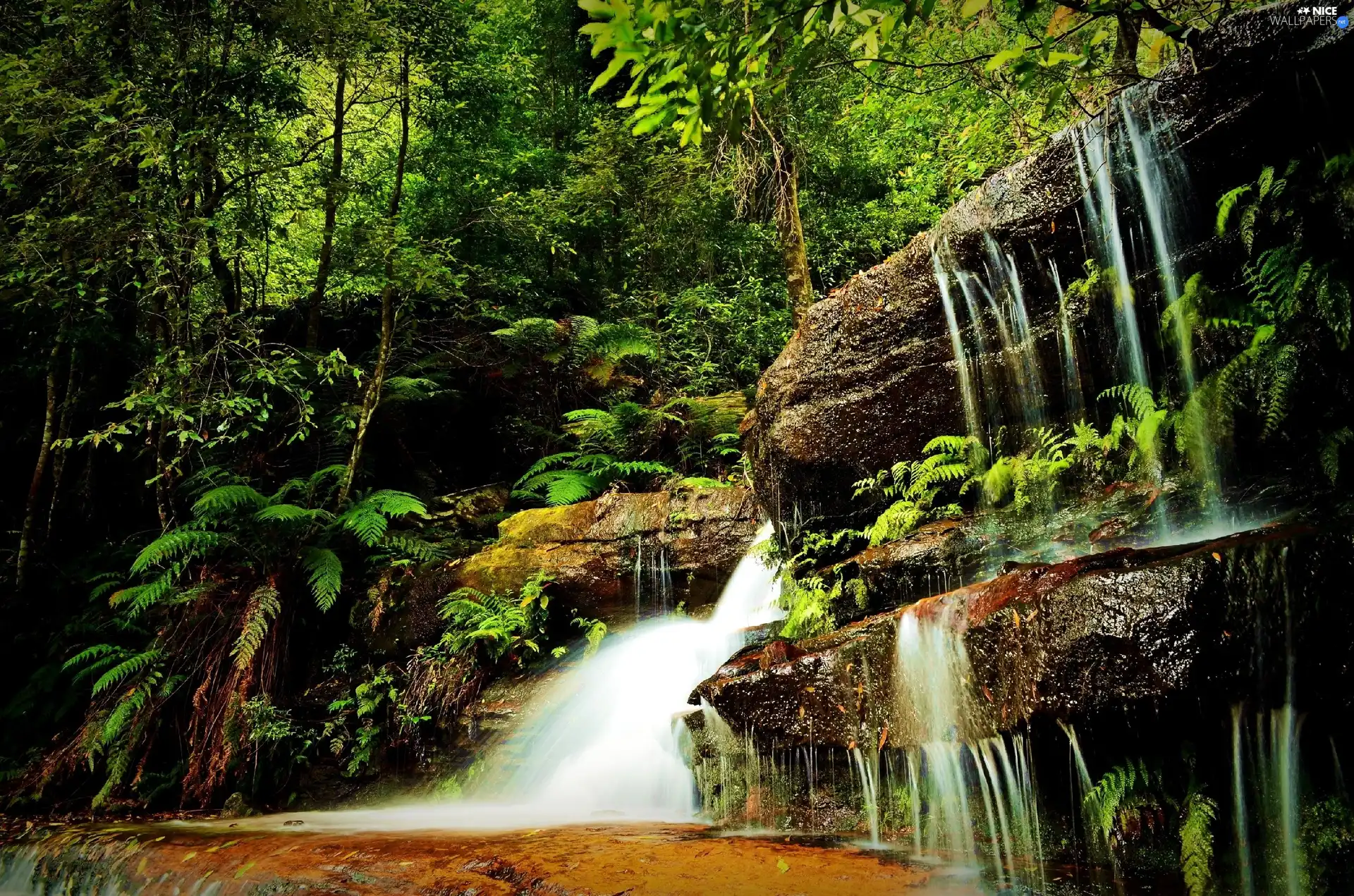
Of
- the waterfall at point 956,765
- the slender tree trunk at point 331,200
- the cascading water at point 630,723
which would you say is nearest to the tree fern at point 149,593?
the slender tree trunk at point 331,200

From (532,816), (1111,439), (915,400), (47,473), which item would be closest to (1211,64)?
(1111,439)

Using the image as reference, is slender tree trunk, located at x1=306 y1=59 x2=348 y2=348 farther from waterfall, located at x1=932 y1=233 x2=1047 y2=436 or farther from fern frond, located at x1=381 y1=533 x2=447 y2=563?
waterfall, located at x1=932 y1=233 x2=1047 y2=436

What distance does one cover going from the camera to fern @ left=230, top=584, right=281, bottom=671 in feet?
20.9

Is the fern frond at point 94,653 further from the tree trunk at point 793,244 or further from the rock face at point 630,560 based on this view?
the tree trunk at point 793,244

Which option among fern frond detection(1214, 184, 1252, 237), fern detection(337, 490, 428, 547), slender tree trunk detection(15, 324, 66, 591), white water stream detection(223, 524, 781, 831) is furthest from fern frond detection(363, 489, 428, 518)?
fern frond detection(1214, 184, 1252, 237)

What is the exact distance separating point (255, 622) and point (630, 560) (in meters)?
3.58

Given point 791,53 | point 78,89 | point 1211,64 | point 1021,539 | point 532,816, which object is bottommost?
point 532,816

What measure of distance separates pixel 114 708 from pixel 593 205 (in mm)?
9207

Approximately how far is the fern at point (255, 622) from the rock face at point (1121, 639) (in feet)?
16.9

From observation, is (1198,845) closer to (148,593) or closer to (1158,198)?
(1158,198)

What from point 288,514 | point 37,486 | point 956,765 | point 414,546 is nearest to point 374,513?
point 414,546

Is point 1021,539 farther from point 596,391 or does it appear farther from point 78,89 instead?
point 78,89

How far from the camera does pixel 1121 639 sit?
2959 mm

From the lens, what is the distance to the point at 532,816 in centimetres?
489
